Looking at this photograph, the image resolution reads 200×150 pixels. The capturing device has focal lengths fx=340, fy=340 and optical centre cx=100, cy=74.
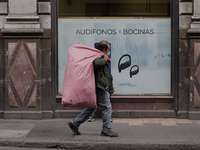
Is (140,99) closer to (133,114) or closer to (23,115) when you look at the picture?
(133,114)

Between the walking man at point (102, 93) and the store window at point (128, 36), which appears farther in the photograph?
the store window at point (128, 36)

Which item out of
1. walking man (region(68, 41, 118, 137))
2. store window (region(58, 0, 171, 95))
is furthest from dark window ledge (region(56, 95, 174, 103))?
walking man (region(68, 41, 118, 137))

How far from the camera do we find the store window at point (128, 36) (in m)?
8.66

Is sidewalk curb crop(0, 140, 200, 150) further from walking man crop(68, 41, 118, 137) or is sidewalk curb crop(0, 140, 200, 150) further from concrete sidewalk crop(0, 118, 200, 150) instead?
walking man crop(68, 41, 118, 137)

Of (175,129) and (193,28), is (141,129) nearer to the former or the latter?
(175,129)

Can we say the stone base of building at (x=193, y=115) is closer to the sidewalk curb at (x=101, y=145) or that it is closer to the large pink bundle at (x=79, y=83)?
the sidewalk curb at (x=101, y=145)

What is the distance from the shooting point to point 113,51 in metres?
8.71

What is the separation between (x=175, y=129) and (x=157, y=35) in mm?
2574

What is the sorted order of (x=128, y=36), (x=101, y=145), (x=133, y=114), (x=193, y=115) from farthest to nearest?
(x=128, y=36), (x=133, y=114), (x=193, y=115), (x=101, y=145)

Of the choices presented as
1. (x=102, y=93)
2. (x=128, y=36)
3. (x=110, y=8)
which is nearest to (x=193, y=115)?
(x=128, y=36)

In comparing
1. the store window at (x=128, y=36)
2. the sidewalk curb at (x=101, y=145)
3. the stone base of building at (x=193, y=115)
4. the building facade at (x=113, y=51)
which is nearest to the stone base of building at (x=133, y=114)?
the building facade at (x=113, y=51)

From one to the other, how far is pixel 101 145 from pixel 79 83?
121cm

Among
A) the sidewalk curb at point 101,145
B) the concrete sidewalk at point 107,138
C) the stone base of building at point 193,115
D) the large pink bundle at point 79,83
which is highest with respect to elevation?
the large pink bundle at point 79,83

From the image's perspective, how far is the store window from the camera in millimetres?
8664
